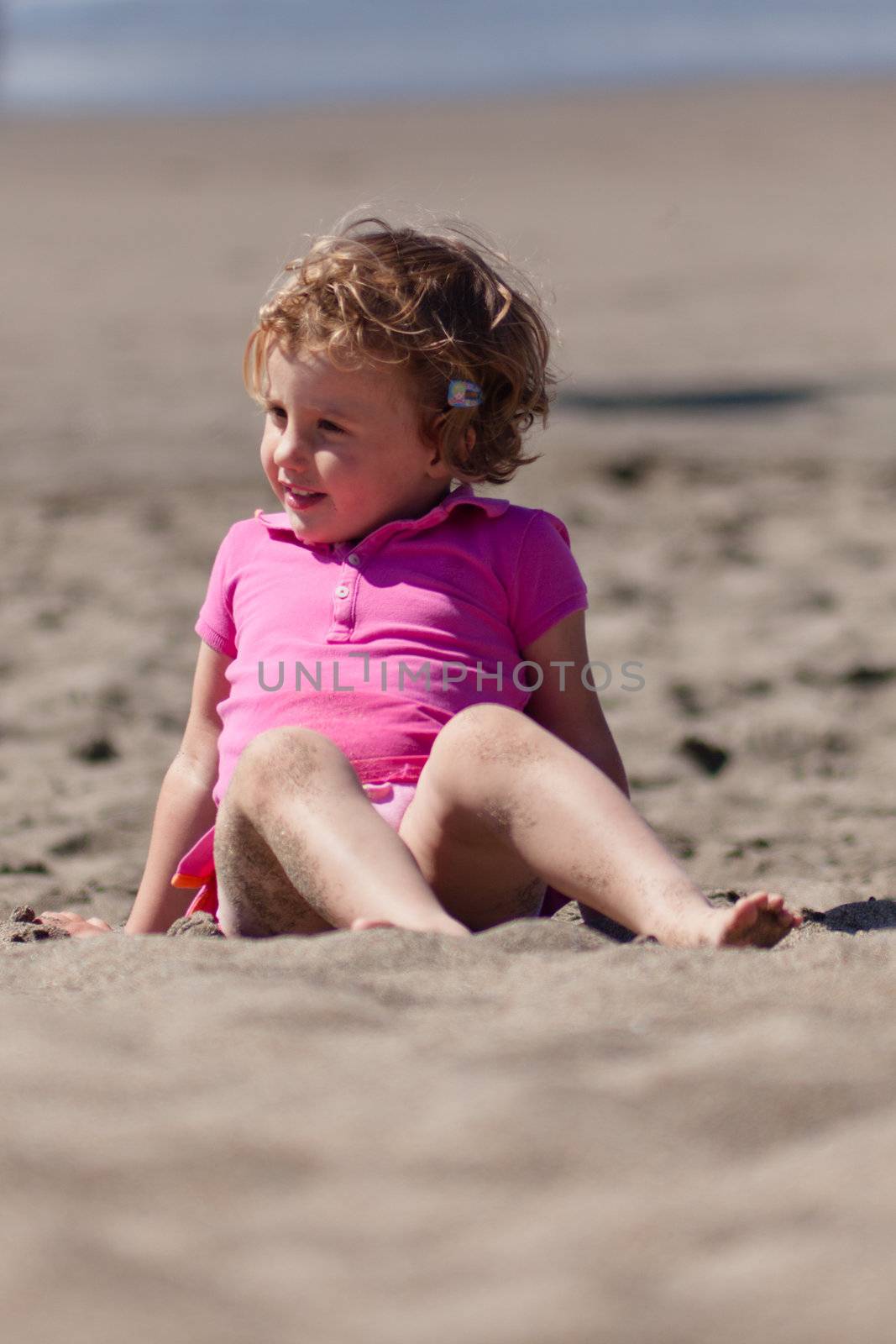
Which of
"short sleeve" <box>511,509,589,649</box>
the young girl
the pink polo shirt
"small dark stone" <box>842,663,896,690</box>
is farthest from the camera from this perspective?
"small dark stone" <box>842,663,896,690</box>

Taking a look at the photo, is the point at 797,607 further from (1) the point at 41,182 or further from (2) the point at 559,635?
(1) the point at 41,182

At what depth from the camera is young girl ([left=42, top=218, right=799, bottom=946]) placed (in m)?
2.36

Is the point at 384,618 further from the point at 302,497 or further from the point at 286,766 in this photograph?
the point at 286,766

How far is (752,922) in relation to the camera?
2133mm

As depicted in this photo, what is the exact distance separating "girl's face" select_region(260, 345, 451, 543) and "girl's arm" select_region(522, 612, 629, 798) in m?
0.32

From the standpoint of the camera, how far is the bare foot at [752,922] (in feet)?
6.96

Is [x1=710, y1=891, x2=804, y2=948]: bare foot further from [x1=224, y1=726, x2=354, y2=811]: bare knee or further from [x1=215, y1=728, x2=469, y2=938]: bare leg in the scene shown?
[x1=224, y1=726, x2=354, y2=811]: bare knee

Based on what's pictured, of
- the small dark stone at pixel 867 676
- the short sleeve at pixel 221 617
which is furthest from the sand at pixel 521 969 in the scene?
the short sleeve at pixel 221 617

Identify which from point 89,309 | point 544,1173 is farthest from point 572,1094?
point 89,309

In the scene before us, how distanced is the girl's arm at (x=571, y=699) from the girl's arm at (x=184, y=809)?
538mm

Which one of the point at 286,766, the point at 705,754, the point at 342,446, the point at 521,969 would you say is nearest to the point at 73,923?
the point at 286,766

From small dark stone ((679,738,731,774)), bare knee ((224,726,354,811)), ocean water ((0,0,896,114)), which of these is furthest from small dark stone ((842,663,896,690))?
ocean water ((0,0,896,114))

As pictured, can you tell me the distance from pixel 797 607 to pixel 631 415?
103 inches

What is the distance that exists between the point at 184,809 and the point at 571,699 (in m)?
0.67
